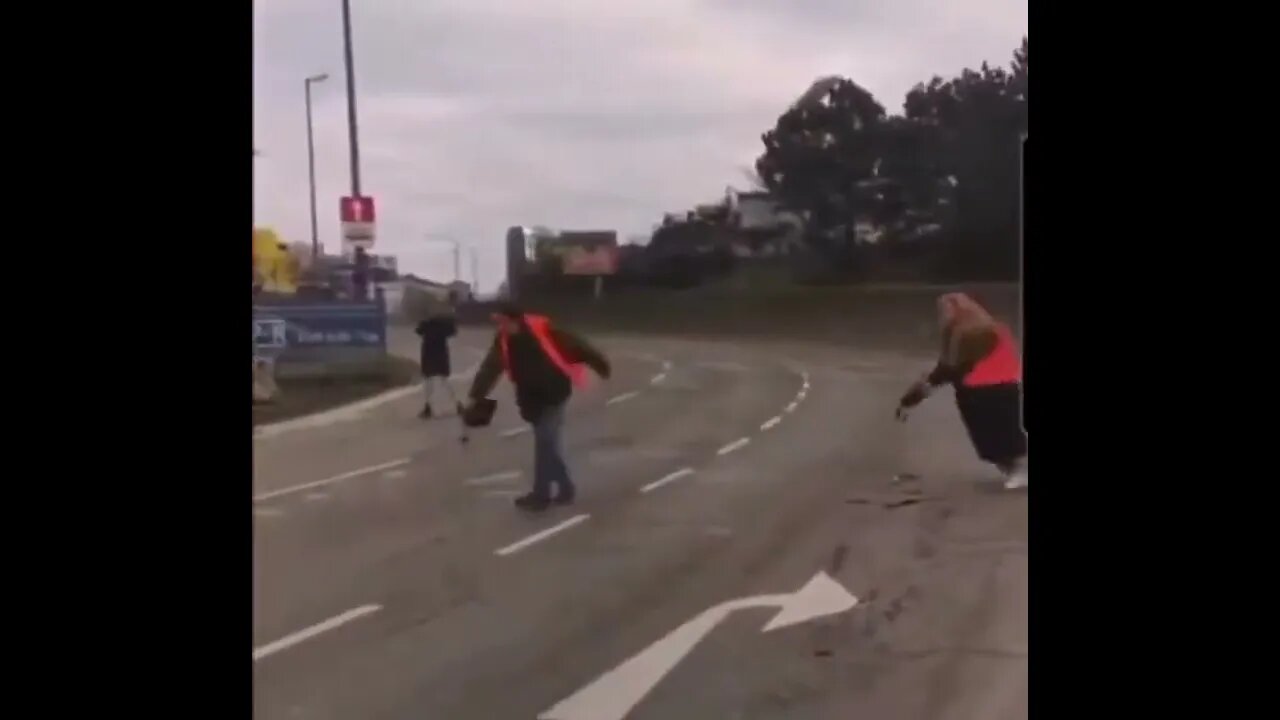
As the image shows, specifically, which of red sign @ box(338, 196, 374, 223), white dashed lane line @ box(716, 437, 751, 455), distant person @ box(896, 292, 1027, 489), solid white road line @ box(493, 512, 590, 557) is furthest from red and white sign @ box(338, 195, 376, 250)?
distant person @ box(896, 292, 1027, 489)

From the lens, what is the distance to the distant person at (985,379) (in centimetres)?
219

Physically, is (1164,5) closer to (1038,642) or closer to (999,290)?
(999,290)

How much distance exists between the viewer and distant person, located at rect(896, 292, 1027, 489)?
2191mm

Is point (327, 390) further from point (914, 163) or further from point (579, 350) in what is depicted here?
point (914, 163)

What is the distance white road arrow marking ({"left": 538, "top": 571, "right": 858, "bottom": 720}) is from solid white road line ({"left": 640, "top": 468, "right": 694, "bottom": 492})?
0.29 m

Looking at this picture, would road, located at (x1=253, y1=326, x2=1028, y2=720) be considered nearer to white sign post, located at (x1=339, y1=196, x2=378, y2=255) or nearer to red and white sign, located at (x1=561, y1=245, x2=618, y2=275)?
red and white sign, located at (x1=561, y1=245, x2=618, y2=275)

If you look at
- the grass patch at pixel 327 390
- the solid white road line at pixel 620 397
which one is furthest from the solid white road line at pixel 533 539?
the grass patch at pixel 327 390

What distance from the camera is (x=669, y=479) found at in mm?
2434

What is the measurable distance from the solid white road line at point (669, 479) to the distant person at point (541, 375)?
140 millimetres

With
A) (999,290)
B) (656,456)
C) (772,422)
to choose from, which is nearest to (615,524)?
(656,456)

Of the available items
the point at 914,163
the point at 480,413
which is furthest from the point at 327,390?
the point at 914,163
